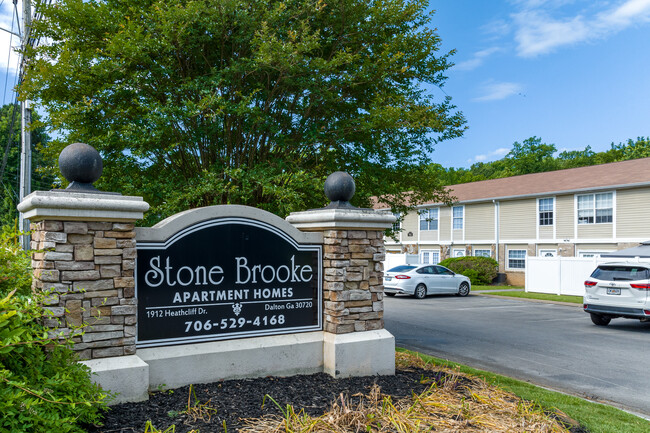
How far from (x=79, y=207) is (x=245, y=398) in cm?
229

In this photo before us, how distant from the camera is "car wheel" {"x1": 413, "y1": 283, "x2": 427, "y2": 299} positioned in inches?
810

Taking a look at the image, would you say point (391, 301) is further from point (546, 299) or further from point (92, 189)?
point (92, 189)

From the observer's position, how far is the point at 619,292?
12.6 m

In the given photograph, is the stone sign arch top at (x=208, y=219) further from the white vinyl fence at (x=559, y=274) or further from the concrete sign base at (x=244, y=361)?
the white vinyl fence at (x=559, y=274)

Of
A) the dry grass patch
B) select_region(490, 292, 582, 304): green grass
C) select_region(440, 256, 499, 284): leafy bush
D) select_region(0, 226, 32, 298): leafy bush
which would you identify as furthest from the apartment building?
select_region(0, 226, 32, 298): leafy bush

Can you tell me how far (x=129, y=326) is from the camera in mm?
4734

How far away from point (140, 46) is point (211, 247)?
13.9 ft

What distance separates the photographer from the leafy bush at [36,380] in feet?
10.5

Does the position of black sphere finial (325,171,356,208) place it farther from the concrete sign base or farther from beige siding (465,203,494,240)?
beige siding (465,203,494,240)

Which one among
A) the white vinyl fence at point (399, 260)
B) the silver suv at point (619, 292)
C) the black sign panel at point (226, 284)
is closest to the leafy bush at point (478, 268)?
the white vinyl fence at point (399, 260)

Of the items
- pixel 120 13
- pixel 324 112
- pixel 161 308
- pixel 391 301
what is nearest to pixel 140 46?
pixel 120 13

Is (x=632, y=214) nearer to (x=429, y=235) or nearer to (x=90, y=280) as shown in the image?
(x=429, y=235)

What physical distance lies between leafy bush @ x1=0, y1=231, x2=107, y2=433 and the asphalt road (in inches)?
235

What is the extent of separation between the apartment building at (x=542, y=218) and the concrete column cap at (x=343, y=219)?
64.0 ft
